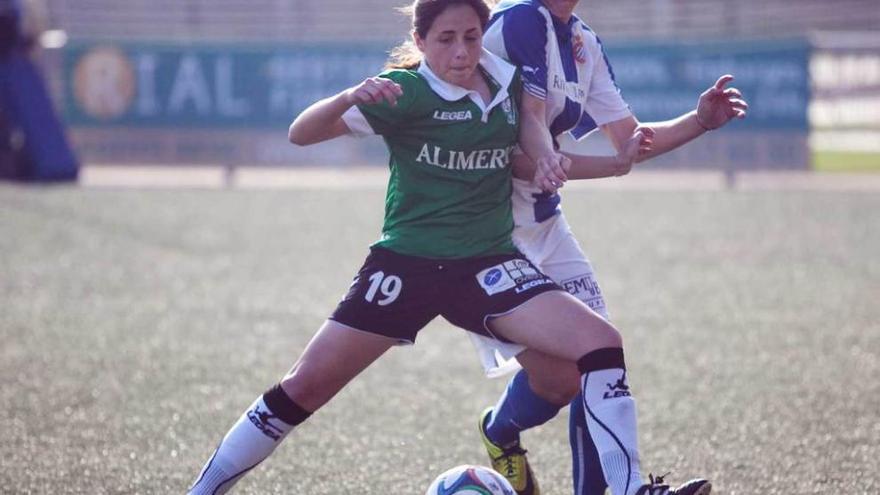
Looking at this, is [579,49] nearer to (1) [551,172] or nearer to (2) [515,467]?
(1) [551,172]

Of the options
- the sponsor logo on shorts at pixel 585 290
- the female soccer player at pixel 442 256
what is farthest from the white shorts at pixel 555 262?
the female soccer player at pixel 442 256

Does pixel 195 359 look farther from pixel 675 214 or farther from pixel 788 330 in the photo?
pixel 675 214

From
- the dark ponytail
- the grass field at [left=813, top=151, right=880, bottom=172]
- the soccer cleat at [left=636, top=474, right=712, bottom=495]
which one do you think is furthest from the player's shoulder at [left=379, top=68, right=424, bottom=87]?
the grass field at [left=813, top=151, right=880, bottom=172]

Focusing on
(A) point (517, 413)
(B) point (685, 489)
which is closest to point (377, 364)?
(A) point (517, 413)

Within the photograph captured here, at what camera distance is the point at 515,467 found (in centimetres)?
515

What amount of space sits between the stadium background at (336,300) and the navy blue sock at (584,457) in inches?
26.4

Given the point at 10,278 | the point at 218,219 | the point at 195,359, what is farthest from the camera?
the point at 218,219

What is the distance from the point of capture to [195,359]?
26.5 feet

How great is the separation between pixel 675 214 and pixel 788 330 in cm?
641

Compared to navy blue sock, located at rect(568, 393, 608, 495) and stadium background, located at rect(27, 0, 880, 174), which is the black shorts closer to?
navy blue sock, located at rect(568, 393, 608, 495)

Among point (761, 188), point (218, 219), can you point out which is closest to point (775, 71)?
point (761, 188)

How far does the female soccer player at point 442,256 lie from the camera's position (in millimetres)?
4375

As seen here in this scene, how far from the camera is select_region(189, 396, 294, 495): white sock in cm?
461

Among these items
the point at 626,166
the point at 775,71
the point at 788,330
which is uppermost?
the point at 626,166
